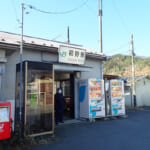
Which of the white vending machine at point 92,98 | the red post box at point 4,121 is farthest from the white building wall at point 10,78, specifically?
the white vending machine at point 92,98

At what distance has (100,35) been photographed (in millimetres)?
12469

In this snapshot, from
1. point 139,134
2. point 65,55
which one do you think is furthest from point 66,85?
point 139,134

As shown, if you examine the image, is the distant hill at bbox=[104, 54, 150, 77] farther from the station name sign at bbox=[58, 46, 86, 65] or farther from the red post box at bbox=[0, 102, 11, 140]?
the red post box at bbox=[0, 102, 11, 140]

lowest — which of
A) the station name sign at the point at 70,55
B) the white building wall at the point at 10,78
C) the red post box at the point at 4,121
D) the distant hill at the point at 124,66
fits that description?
the red post box at the point at 4,121

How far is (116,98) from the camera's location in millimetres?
8812

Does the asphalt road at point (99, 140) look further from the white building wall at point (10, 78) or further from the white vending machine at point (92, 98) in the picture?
the white building wall at point (10, 78)

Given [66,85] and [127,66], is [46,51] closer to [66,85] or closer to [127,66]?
[66,85]

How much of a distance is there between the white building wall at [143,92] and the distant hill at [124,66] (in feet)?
57.4

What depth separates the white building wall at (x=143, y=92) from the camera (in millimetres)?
16438

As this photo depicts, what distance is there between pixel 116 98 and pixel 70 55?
12.4 feet

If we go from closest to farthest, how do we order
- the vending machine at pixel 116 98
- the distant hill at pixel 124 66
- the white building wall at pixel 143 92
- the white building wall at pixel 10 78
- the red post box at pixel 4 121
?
the red post box at pixel 4 121 → the white building wall at pixel 10 78 → the vending machine at pixel 116 98 → the white building wall at pixel 143 92 → the distant hill at pixel 124 66

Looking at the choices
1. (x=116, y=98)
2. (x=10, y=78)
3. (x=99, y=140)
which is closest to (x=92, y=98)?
(x=116, y=98)

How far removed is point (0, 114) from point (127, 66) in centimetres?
3963

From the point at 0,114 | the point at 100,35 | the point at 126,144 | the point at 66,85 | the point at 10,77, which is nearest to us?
the point at 0,114
